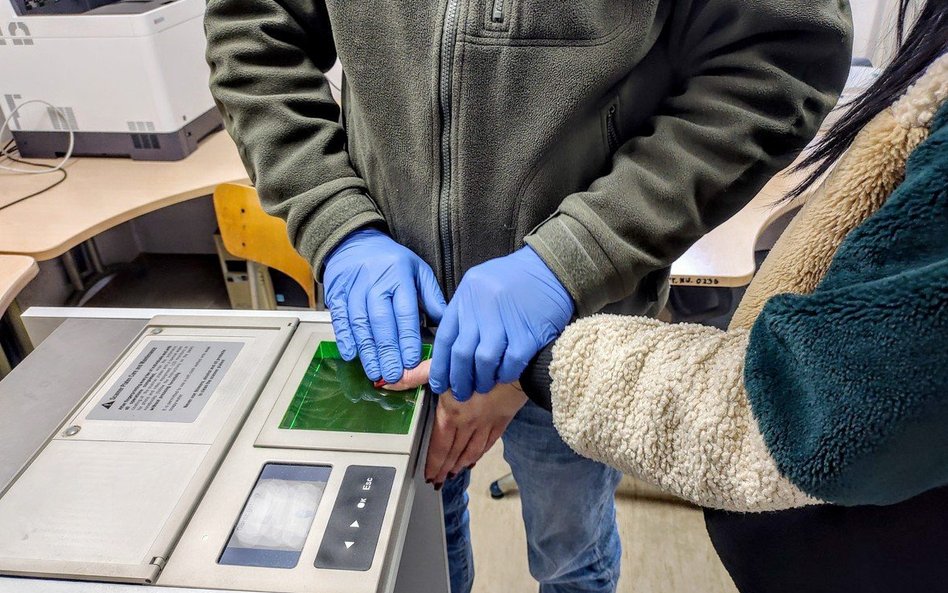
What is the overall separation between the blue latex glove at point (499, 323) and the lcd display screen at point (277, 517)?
18cm

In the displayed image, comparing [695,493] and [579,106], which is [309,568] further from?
[579,106]

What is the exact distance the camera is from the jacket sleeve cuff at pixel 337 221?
76cm

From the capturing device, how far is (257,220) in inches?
54.9

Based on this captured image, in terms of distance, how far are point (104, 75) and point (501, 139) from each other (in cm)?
140

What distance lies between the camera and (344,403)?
64 cm

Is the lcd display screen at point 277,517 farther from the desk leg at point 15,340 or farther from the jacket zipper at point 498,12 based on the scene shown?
the desk leg at point 15,340

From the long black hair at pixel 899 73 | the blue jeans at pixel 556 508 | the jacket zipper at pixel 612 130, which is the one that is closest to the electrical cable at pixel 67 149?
the blue jeans at pixel 556 508

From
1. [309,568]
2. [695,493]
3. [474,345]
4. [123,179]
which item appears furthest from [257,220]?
[695,493]

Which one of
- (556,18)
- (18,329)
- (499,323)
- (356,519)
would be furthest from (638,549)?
(18,329)

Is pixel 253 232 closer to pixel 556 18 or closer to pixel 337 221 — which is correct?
pixel 337 221

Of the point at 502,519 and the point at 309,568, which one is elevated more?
the point at 309,568

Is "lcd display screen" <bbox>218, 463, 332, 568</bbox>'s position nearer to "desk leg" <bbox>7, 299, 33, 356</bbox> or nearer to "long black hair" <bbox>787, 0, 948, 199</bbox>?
"long black hair" <bbox>787, 0, 948, 199</bbox>

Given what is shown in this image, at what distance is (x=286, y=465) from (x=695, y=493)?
36 cm

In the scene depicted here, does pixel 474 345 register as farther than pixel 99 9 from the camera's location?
No
